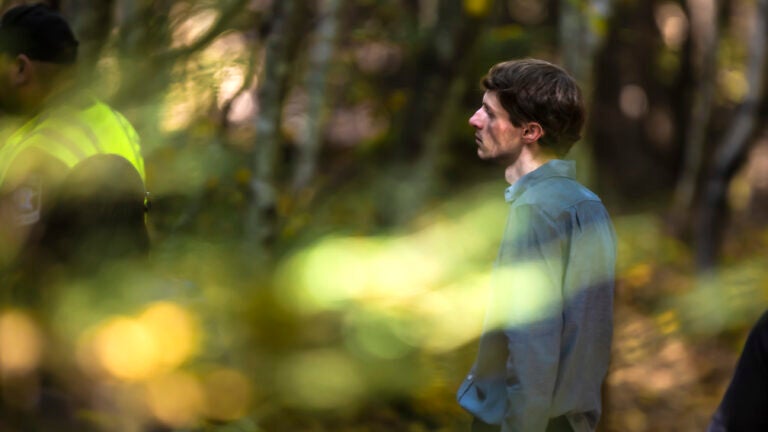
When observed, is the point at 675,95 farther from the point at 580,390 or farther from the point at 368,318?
the point at 580,390

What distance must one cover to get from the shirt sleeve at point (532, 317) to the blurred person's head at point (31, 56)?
1.75 metres

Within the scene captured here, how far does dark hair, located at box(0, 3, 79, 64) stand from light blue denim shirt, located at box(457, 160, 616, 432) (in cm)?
170

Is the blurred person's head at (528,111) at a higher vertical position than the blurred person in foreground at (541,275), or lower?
higher

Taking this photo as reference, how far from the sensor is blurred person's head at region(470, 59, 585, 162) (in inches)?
122

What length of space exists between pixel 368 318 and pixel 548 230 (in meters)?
2.91

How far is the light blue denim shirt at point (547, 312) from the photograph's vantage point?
3.01m

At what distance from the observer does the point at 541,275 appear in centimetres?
303

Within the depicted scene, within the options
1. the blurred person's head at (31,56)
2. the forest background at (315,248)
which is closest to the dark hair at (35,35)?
the blurred person's head at (31,56)

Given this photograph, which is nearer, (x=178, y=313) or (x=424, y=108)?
(x=178, y=313)

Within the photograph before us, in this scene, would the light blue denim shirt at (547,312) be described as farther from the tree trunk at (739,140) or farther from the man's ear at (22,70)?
the tree trunk at (739,140)

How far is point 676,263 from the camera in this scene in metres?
15.2

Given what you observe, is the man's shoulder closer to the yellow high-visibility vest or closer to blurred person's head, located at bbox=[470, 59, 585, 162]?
blurred person's head, located at bbox=[470, 59, 585, 162]

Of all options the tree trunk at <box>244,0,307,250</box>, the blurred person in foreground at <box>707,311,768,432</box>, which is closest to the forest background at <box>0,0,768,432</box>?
the tree trunk at <box>244,0,307,250</box>

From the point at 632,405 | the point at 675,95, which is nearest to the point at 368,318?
the point at 632,405
